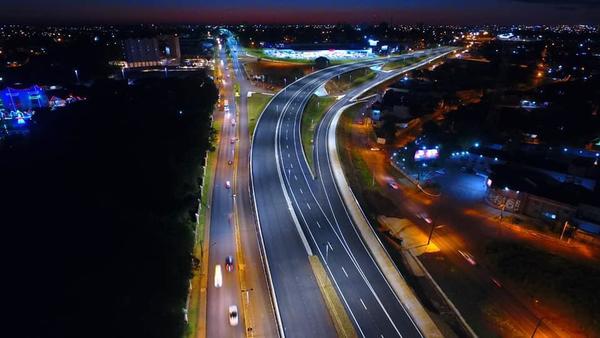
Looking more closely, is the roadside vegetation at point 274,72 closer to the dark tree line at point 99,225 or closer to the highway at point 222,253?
the highway at point 222,253

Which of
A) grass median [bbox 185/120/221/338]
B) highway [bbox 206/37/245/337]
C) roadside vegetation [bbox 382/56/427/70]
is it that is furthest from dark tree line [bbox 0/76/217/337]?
roadside vegetation [bbox 382/56/427/70]

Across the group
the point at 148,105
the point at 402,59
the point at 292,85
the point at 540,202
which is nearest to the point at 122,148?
the point at 148,105

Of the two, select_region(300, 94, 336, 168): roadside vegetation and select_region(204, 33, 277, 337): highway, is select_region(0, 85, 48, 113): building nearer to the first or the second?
select_region(204, 33, 277, 337): highway

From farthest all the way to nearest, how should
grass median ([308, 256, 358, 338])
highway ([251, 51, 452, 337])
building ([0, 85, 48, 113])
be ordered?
building ([0, 85, 48, 113]) < highway ([251, 51, 452, 337]) < grass median ([308, 256, 358, 338])

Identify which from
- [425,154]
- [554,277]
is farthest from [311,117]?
[554,277]

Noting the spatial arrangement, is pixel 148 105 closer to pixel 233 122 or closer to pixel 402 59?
pixel 233 122

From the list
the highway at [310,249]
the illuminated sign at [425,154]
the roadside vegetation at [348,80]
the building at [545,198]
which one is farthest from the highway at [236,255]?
the roadside vegetation at [348,80]
